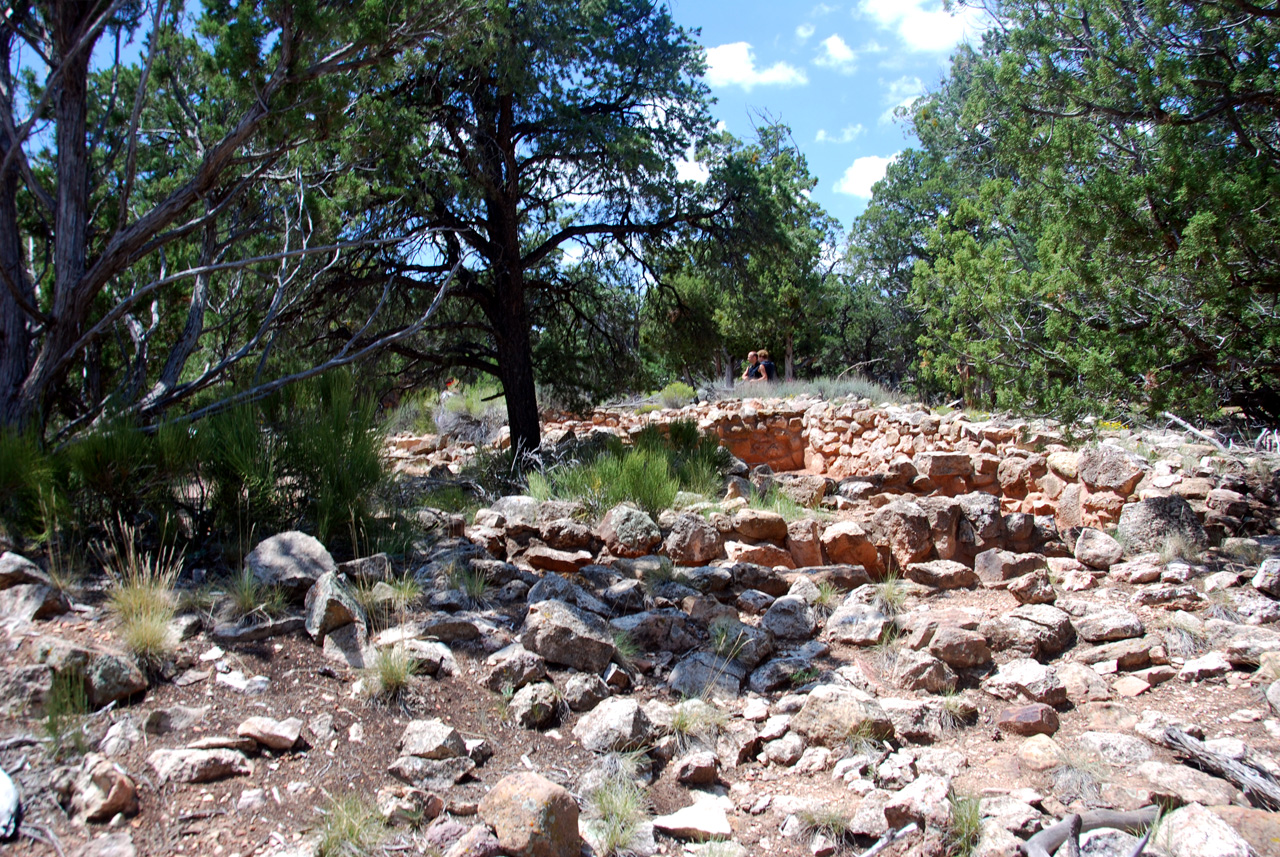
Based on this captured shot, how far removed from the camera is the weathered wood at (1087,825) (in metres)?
2.82

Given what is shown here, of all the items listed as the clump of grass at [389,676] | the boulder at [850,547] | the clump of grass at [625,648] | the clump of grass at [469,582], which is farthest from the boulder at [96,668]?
the boulder at [850,547]

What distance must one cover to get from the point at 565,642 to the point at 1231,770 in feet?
8.79

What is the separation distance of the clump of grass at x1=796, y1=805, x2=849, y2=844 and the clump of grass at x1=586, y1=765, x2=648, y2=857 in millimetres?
579

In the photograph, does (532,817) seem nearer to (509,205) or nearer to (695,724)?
(695,724)

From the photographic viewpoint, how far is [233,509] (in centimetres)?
477

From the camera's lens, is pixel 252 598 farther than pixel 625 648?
No

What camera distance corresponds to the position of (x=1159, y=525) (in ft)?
20.1

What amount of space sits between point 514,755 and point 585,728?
1.15 feet

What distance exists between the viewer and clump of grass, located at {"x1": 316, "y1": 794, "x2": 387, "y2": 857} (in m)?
2.55

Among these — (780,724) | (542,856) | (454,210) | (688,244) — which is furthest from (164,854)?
(688,244)

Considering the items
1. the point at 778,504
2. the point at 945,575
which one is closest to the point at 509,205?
the point at 778,504

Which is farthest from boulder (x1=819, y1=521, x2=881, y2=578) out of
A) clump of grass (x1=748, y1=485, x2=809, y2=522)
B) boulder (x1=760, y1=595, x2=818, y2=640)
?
boulder (x1=760, y1=595, x2=818, y2=640)

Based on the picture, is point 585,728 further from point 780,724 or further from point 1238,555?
point 1238,555

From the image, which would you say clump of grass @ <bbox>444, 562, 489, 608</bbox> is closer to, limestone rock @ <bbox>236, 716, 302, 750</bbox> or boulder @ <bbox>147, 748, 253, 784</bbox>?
limestone rock @ <bbox>236, 716, 302, 750</bbox>
